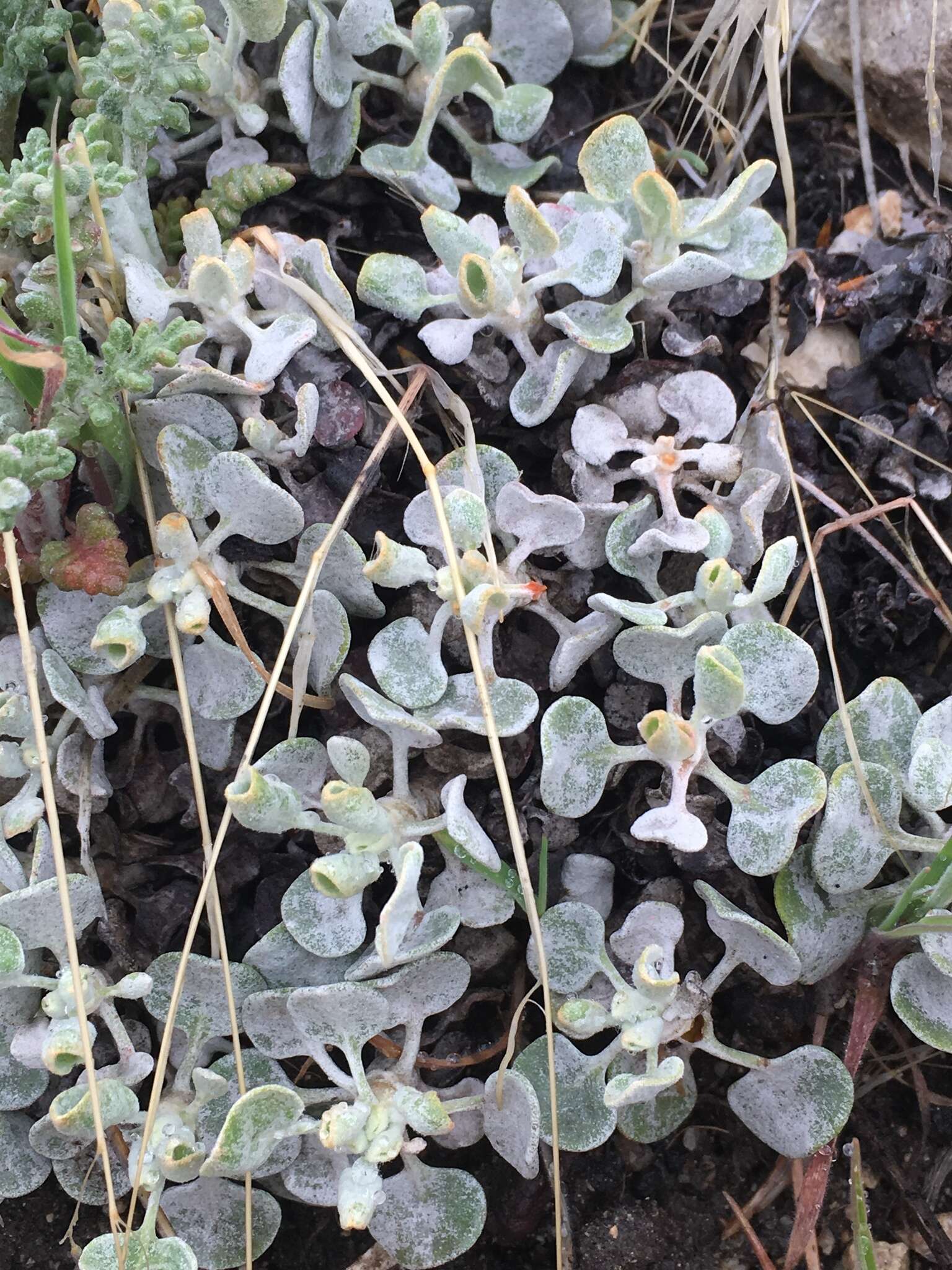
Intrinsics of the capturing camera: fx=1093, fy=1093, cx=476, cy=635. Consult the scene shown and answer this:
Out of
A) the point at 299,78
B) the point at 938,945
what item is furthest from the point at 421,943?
the point at 299,78

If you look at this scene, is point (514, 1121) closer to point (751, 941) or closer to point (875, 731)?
point (751, 941)

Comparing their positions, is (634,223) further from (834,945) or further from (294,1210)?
(294,1210)

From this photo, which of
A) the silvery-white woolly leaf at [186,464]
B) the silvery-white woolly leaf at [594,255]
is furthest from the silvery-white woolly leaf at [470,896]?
the silvery-white woolly leaf at [594,255]

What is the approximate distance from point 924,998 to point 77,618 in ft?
3.68

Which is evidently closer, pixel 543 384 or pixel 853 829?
pixel 853 829

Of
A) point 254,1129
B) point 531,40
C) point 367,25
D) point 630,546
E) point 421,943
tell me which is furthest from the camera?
point 531,40

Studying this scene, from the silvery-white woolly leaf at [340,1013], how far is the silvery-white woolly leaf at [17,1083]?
1.14ft

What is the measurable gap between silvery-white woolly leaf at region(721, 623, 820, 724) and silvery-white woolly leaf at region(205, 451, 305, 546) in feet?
1.80

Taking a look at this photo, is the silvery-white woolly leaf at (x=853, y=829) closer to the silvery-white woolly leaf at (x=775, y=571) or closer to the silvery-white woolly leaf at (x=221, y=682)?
the silvery-white woolly leaf at (x=775, y=571)

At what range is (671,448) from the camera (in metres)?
1.40

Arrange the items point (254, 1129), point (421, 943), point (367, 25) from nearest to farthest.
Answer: point (254, 1129) < point (421, 943) < point (367, 25)

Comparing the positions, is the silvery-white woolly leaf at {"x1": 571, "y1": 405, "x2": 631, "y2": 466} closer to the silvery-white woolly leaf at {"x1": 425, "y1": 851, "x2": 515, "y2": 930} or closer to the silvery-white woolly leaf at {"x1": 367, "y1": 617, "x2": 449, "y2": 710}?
the silvery-white woolly leaf at {"x1": 367, "y1": 617, "x2": 449, "y2": 710}

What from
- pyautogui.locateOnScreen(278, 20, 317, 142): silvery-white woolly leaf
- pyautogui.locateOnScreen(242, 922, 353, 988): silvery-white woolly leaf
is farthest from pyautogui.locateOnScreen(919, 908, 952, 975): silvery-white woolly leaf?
pyautogui.locateOnScreen(278, 20, 317, 142): silvery-white woolly leaf

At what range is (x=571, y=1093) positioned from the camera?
132cm
